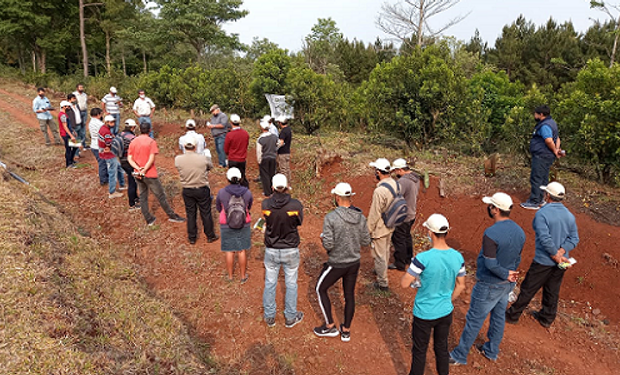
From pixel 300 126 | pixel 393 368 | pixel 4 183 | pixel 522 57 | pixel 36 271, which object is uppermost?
pixel 522 57

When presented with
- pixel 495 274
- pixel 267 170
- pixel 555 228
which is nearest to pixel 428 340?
pixel 495 274

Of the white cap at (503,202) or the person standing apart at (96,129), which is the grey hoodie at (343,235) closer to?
the white cap at (503,202)

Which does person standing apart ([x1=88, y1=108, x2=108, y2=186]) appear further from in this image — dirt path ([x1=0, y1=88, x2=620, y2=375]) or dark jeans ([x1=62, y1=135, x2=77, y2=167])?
dark jeans ([x1=62, y1=135, x2=77, y2=167])

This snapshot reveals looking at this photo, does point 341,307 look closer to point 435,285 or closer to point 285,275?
point 285,275

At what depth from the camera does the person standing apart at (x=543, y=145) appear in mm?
6629

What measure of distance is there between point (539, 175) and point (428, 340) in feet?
16.0

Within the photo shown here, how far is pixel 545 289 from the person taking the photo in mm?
4812

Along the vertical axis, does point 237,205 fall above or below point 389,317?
above

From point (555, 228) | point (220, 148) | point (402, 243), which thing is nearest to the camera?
point (555, 228)

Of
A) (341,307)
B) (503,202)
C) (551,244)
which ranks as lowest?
(341,307)

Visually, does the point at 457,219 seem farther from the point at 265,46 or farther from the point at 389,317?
the point at 265,46

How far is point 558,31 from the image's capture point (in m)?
24.5

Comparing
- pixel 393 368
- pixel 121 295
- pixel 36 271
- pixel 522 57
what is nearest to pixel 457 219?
pixel 393 368

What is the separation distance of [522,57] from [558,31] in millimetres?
2491
